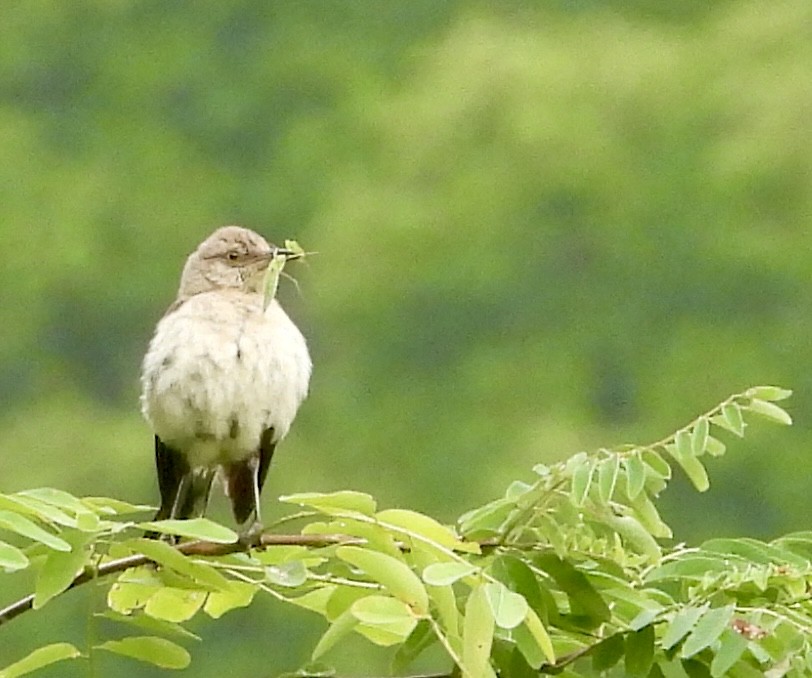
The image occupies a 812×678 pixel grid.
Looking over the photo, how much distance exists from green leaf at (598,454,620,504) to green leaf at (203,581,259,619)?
0.33 m

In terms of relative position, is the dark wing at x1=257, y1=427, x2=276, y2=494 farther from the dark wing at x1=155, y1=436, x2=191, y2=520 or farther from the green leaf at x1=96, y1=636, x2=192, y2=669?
the green leaf at x1=96, y1=636, x2=192, y2=669

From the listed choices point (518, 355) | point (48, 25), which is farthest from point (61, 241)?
point (518, 355)

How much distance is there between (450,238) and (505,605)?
8.20 meters

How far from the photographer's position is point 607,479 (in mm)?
1786

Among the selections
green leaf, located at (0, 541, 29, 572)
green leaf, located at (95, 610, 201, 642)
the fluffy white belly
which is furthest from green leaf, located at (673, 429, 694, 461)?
the fluffy white belly

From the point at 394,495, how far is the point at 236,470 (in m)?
5.53

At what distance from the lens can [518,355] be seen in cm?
955

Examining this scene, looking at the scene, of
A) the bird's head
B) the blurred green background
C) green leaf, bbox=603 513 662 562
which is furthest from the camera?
the blurred green background

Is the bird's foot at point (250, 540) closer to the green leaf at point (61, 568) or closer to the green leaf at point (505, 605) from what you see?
the green leaf at point (61, 568)

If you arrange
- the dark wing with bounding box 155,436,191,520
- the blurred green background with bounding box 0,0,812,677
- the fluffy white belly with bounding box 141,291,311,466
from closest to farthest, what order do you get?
the fluffy white belly with bounding box 141,291,311,466
the dark wing with bounding box 155,436,191,520
the blurred green background with bounding box 0,0,812,677

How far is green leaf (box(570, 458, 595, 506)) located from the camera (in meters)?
1.76

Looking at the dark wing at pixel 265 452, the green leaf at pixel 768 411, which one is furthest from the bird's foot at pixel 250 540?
the dark wing at pixel 265 452

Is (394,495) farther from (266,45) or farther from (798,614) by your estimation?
(798,614)

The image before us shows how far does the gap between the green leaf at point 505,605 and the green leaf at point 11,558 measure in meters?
0.37
